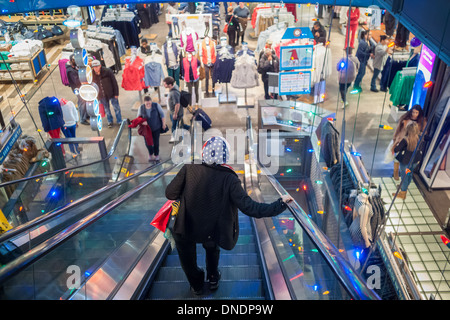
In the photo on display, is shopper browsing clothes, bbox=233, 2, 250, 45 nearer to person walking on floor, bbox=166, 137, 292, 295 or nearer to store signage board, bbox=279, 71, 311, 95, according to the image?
store signage board, bbox=279, 71, 311, 95

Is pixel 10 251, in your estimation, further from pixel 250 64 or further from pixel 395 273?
pixel 250 64

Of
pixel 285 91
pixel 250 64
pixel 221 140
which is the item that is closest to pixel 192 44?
pixel 250 64

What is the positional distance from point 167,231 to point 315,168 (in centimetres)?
469

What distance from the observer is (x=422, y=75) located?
308 inches

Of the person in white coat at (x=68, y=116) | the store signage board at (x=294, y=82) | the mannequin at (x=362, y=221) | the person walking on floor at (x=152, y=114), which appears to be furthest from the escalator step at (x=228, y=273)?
the store signage board at (x=294, y=82)

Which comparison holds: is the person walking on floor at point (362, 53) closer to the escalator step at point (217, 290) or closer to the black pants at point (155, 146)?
the black pants at point (155, 146)

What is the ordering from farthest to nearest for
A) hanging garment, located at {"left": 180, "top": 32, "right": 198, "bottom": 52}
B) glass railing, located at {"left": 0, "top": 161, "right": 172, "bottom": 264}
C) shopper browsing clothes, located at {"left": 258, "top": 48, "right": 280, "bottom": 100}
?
hanging garment, located at {"left": 180, "top": 32, "right": 198, "bottom": 52} < shopper browsing clothes, located at {"left": 258, "top": 48, "right": 280, "bottom": 100} < glass railing, located at {"left": 0, "top": 161, "right": 172, "bottom": 264}

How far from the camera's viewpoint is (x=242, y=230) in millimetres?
5379

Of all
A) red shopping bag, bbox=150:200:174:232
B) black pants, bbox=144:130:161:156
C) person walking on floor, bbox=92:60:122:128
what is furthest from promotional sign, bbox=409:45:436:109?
red shopping bag, bbox=150:200:174:232

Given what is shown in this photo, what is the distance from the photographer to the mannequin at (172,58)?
32.8 ft

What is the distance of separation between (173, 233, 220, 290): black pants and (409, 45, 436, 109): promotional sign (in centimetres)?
533

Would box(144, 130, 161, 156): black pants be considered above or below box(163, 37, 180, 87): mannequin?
below

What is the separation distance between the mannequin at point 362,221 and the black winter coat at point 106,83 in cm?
539

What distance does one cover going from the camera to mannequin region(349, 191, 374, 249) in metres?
5.50
